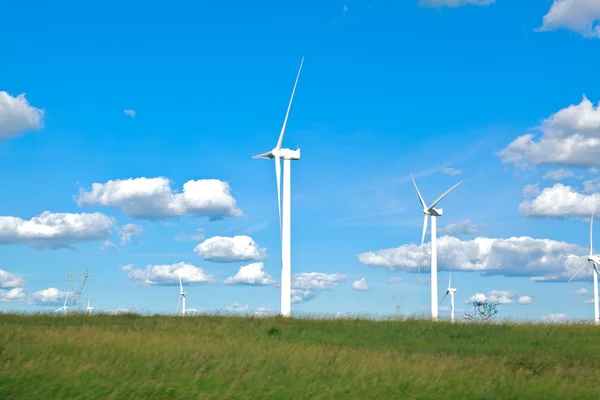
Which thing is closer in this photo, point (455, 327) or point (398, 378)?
point (398, 378)

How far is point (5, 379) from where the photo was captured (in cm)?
1529

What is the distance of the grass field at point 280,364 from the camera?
53.0 ft

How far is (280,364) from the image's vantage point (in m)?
20.7

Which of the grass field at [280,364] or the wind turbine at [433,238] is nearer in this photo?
the grass field at [280,364]

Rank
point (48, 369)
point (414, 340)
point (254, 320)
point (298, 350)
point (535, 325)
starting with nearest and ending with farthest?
1. point (48, 369)
2. point (298, 350)
3. point (414, 340)
4. point (254, 320)
5. point (535, 325)

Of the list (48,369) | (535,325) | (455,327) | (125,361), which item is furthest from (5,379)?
(535,325)

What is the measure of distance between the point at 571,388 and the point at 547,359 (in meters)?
6.92

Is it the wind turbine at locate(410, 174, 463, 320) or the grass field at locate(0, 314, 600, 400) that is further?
the wind turbine at locate(410, 174, 463, 320)

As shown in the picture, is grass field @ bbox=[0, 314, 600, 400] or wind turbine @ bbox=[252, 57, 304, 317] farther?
wind turbine @ bbox=[252, 57, 304, 317]

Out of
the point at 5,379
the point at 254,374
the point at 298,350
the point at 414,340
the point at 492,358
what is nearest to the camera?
the point at 5,379

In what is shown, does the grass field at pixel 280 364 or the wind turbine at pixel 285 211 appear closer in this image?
the grass field at pixel 280 364

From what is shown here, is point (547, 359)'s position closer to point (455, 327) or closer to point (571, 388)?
point (571, 388)

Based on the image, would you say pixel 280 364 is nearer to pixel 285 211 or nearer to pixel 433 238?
pixel 285 211

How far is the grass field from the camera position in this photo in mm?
16156
